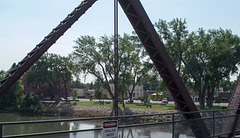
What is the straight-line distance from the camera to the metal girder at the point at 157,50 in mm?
8375

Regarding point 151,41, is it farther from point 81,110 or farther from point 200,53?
point 81,110

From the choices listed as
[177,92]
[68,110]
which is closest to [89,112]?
[68,110]

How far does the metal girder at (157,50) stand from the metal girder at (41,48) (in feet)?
6.14

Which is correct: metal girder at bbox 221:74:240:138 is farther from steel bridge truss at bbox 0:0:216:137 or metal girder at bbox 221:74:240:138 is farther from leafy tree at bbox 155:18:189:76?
leafy tree at bbox 155:18:189:76

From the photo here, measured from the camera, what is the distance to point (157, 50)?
8.73 meters

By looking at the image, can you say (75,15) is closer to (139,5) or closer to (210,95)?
(139,5)

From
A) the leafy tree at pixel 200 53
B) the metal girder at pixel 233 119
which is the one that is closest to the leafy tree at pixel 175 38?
the leafy tree at pixel 200 53

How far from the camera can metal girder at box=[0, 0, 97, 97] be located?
553 centimetres

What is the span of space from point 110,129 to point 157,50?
433cm

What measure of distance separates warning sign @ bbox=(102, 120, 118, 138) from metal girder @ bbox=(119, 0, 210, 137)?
3.60 meters

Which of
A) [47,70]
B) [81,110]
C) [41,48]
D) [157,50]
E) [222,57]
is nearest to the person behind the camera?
[41,48]

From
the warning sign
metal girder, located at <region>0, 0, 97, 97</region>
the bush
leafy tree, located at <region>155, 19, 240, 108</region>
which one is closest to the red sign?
the warning sign

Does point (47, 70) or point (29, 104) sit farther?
point (47, 70)

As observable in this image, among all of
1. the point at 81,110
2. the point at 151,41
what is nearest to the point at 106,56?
the point at 81,110
